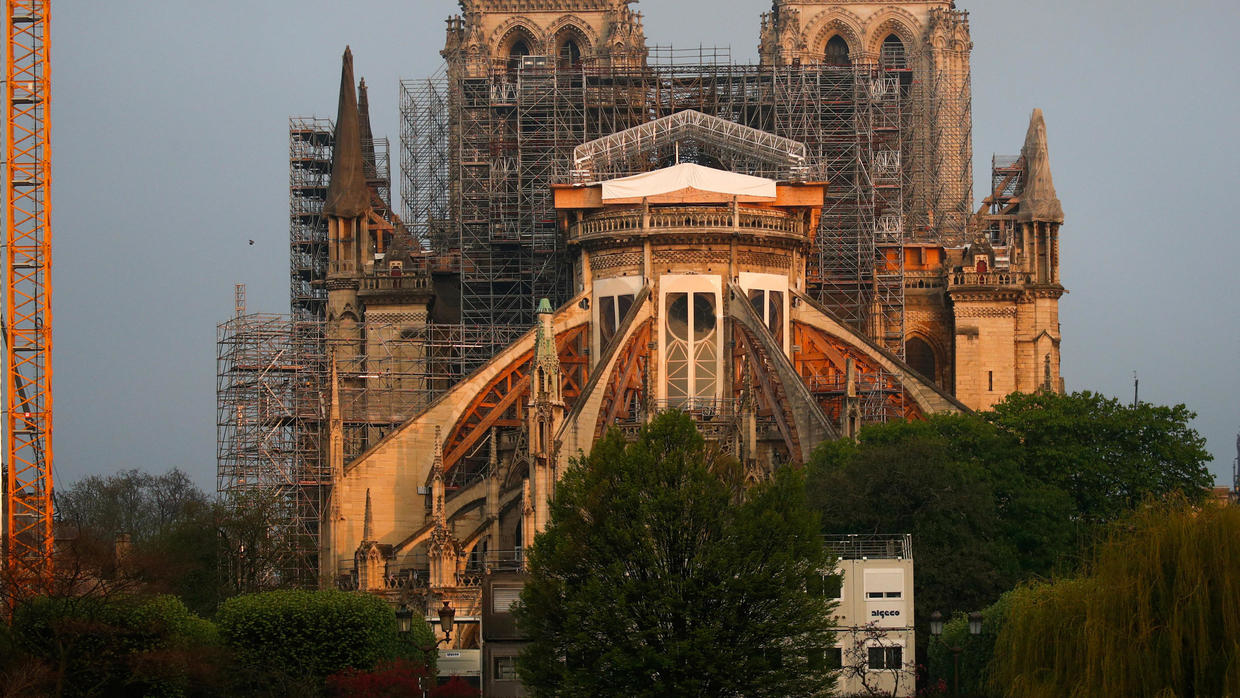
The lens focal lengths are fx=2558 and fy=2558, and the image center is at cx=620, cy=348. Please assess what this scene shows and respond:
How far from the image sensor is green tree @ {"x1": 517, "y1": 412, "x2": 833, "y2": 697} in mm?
Answer: 48656

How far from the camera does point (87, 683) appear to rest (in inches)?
2028

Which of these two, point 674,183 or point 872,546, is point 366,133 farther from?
point 872,546

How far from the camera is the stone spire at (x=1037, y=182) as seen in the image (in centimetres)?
8662

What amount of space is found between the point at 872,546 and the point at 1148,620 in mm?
16587

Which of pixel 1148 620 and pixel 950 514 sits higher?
pixel 950 514

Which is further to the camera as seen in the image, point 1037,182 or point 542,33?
Answer: point 542,33

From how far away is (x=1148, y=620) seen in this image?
145ft

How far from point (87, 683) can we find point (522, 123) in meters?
40.4

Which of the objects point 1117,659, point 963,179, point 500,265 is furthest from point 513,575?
point 963,179

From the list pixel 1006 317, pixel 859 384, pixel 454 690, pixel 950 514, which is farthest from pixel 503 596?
pixel 1006 317

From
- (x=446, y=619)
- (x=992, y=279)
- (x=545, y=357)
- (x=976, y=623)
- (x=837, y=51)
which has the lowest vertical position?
(x=446, y=619)

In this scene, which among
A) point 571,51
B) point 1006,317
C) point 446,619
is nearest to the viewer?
point 446,619

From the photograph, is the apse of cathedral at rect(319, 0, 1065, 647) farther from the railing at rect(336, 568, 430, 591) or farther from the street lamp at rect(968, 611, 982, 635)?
the street lamp at rect(968, 611, 982, 635)

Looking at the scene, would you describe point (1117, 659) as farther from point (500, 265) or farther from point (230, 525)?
point (500, 265)
